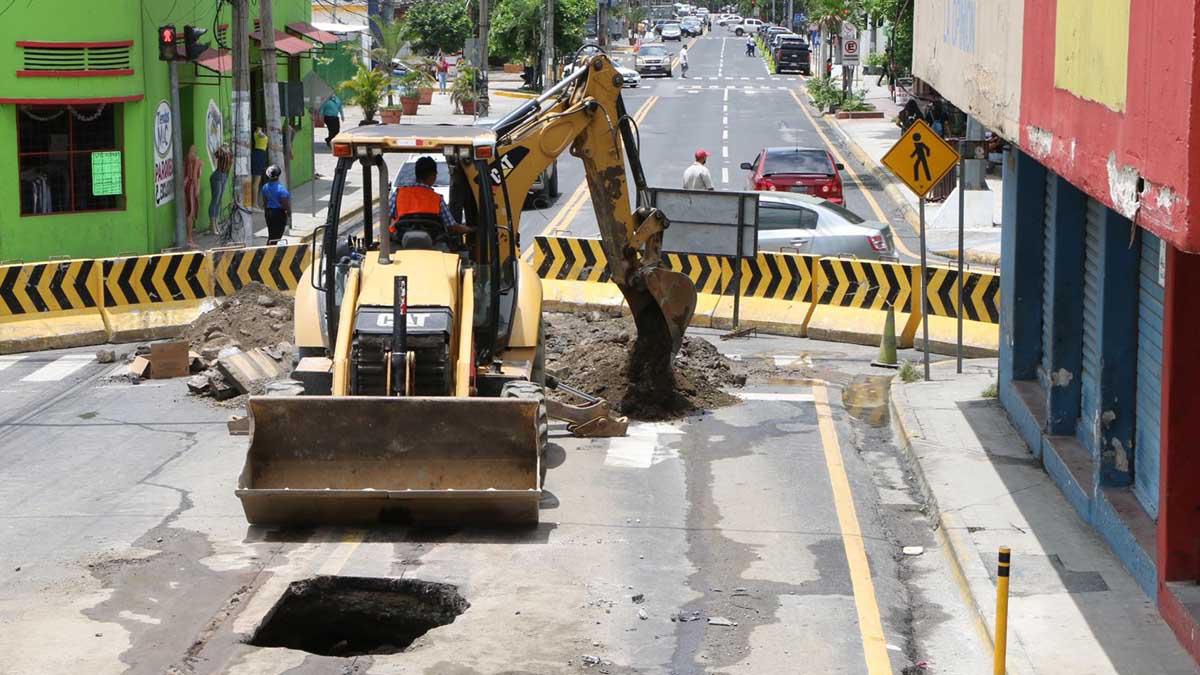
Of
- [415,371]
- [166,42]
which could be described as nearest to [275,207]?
[166,42]

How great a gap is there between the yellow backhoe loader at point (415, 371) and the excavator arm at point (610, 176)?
34 centimetres

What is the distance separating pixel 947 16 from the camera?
18.2m

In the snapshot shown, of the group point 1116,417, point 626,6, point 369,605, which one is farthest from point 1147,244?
point 626,6

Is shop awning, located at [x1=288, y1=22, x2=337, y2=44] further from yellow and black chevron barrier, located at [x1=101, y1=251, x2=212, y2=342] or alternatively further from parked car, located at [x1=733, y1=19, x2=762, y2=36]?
parked car, located at [x1=733, y1=19, x2=762, y2=36]

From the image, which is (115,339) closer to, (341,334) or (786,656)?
(341,334)

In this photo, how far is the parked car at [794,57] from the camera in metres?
96.3

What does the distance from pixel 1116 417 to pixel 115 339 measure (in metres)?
14.2

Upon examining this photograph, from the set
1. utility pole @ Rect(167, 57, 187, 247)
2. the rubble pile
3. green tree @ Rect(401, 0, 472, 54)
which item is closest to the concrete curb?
the rubble pile

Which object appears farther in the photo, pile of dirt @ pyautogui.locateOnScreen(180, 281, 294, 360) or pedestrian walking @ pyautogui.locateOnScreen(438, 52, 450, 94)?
pedestrian walking @ pyautogui.locateOnScreen(438, 52, 450, 94)

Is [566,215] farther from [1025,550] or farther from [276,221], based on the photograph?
[1025,550]

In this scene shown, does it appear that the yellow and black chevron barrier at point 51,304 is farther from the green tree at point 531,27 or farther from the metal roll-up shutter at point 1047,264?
the green tree at point 531,27

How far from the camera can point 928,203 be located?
132ft

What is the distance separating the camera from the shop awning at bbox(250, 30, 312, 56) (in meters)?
39.0

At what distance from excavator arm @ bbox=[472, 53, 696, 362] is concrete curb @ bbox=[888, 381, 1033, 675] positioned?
9.91 feet
